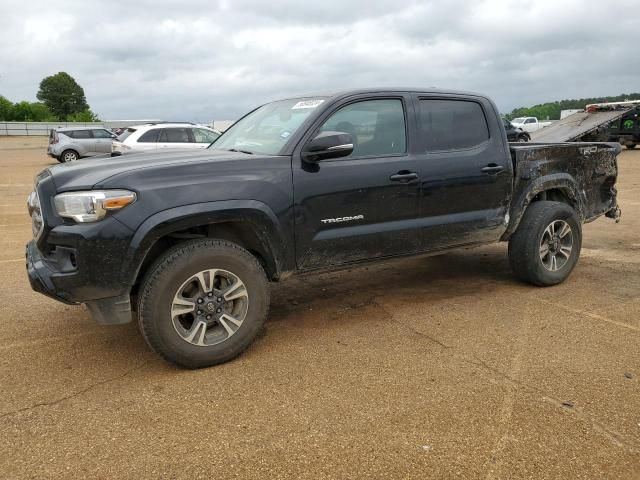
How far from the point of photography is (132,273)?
336 cm

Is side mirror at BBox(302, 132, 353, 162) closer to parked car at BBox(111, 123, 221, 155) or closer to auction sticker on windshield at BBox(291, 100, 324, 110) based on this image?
auction sticker on windshield at BBox(291, 100, 324, 110)

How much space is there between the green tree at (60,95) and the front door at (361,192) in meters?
118

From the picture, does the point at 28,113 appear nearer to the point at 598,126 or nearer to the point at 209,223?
the point at 598,126

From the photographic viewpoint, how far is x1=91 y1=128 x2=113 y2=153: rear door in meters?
23.6

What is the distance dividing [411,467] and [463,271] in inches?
145

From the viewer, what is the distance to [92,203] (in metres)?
3.26

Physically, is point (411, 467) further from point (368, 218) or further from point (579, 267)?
point (579, 267)

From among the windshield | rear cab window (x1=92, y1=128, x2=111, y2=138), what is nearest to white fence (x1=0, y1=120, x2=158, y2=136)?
rear cab window (x1=92, y1=128, x2=111, y2=138)

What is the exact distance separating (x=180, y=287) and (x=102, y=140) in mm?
22392

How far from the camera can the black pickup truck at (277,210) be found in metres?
3.33

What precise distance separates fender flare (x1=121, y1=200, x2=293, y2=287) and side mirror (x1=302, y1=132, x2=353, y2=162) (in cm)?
51

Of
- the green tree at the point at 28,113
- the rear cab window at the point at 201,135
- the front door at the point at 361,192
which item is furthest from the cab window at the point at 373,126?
the green tree at the point at 28,113

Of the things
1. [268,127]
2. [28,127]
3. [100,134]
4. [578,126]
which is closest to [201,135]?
[100,134]

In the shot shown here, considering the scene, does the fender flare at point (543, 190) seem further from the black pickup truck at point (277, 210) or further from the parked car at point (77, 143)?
the parked car at point (77, 143)
